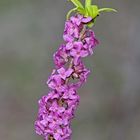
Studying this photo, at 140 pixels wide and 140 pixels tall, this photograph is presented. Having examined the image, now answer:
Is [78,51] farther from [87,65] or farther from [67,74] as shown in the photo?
[87,65]

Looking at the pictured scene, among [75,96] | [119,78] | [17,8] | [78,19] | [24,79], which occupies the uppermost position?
[17,8]

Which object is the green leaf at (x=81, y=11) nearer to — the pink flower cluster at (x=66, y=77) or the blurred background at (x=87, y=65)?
the pink flower cluster at (x=66, y=77)

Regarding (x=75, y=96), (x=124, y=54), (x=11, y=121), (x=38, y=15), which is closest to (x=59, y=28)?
(x=38, y=15)

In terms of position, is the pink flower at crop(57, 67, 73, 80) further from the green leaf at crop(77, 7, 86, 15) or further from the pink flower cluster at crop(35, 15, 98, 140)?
the green leaf at crop(77, 7, 86, 15)

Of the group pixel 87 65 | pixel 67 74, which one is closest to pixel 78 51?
pixel 67 74

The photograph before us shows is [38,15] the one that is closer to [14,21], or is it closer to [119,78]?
[14,21]

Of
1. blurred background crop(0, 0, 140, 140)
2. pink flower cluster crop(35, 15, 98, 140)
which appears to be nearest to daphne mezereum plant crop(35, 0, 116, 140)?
pink flower cluster crop(35, 15, 98, 140)
